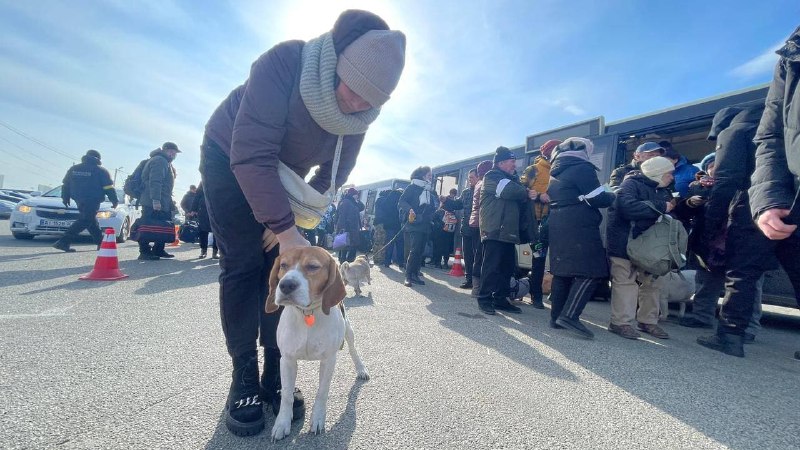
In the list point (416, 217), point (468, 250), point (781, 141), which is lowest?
point (468, 250)

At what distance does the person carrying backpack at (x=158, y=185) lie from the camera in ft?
20.0

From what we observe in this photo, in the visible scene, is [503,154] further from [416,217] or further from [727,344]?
[727,344]

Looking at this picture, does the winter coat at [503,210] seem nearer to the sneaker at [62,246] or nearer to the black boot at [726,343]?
the black boot at [726,343]

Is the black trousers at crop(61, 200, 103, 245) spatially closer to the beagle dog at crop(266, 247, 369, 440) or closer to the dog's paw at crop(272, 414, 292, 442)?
the beagle dog at crop(266, 247, 369, 440)

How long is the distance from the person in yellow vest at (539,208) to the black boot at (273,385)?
3.40m

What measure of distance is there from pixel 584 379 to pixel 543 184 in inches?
105

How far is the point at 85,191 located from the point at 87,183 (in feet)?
0.54

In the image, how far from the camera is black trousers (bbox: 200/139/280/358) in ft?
5.25

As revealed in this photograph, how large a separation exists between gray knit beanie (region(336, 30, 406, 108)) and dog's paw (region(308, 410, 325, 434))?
4.91ft

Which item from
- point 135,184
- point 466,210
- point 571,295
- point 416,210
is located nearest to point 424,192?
point 416,210

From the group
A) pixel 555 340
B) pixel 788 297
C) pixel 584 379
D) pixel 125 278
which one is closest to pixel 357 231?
pixel 125 278

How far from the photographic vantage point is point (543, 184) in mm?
4336

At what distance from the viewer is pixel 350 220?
736 centimetres

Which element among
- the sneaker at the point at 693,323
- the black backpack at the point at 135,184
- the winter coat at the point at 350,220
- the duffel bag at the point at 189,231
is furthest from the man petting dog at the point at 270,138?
the duffel bag at the point at 189,231
